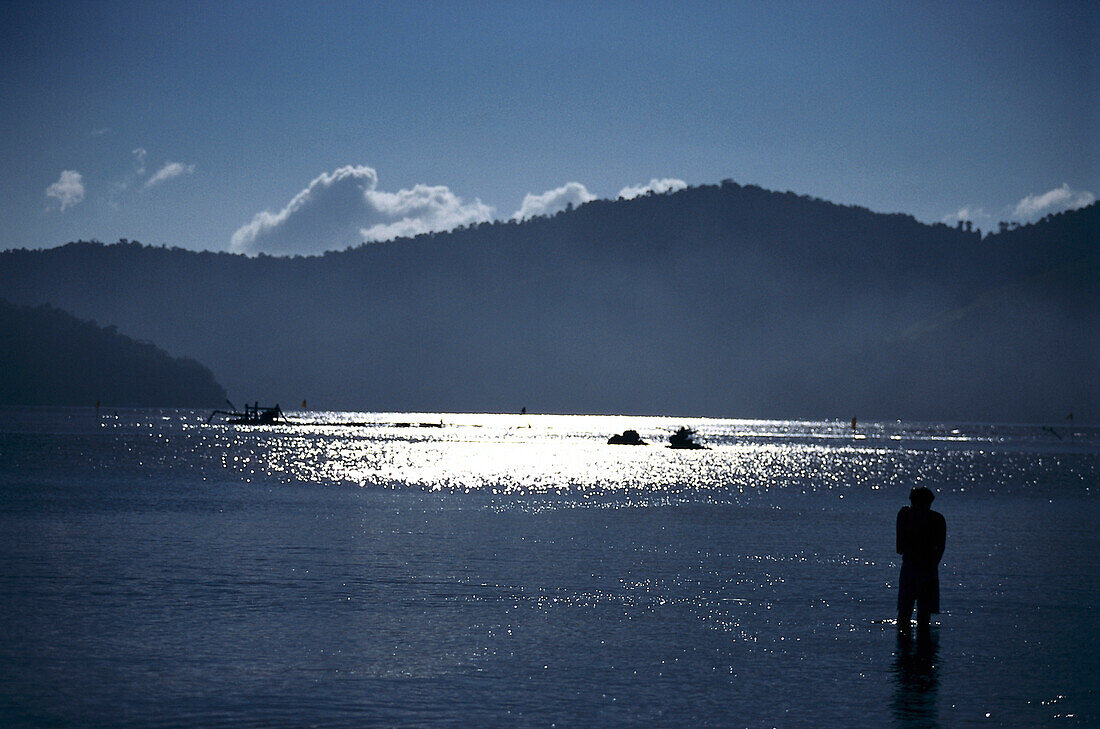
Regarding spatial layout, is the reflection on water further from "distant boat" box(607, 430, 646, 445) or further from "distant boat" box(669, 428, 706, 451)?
"distant boat" box(607, 430, 646, 445)

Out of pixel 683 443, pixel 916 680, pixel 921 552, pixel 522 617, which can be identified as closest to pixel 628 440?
pixel 683 443

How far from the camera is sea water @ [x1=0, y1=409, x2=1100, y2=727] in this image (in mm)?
15602

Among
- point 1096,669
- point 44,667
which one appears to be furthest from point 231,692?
point 1096,669

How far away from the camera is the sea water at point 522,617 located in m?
15.6

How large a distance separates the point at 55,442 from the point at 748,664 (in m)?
119

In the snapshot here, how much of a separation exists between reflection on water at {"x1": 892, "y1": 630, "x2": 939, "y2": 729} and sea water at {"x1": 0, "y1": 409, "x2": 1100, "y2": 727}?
0.19 feet

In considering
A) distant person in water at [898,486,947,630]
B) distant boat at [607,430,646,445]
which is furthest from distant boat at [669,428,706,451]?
distant person in water at [898,486,947,630]

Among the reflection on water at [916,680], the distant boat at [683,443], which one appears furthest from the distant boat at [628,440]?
the reflection on water at [916,680]

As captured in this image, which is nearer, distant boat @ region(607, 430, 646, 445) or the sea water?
the sea water

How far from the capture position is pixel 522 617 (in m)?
22.6

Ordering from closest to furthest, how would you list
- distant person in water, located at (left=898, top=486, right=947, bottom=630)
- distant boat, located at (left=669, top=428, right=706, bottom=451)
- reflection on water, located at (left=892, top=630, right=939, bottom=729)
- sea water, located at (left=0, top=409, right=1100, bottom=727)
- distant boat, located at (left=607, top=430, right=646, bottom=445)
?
reflection on water, located at (left=892, top=630, right=939, bottom=729), sea water, located at (left=0, top=409, right=1100, bottom=727), distant person in water, located at (left=898, top=486, right=947, bottom=630), distant boat, located at (left=669, top=428, right=706, bottom=451), distant boat, located at (left=607, top=430, right=646, bottom=445)

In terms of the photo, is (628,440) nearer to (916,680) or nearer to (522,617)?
(522,617)

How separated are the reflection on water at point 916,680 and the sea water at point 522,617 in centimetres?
6

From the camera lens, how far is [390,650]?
19.0m
